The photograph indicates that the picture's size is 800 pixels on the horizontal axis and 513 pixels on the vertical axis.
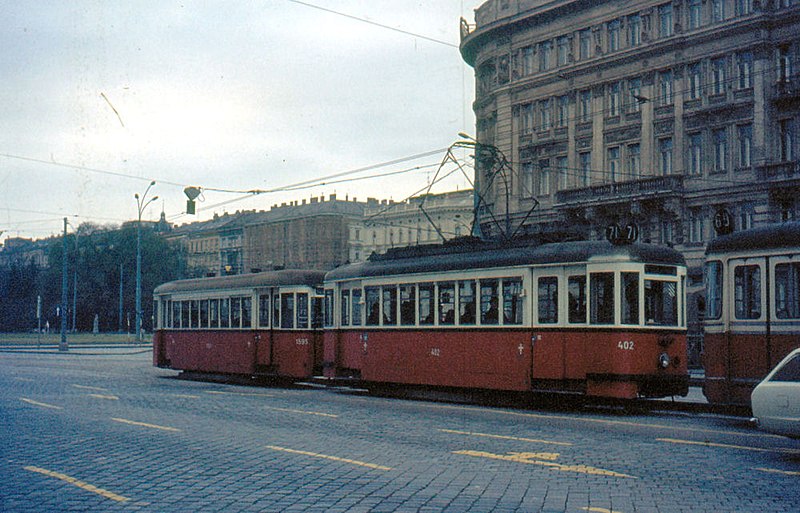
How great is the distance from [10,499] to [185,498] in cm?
146

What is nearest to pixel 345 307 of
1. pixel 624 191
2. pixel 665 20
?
pixel 624 191

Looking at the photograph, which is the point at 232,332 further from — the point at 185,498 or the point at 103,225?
the point at 103,225

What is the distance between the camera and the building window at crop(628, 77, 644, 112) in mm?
42125

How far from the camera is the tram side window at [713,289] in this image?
615 inches

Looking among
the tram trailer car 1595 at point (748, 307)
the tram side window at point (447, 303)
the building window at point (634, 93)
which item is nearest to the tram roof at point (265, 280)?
the tram side window at point (447, 303)

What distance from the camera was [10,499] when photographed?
8.23 m

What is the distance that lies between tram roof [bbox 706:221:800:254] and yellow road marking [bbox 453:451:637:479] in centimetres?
581

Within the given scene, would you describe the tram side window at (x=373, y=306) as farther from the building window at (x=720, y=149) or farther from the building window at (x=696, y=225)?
the building window at (x=720, y=149)

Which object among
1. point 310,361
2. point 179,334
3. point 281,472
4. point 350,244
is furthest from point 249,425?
point 350,244

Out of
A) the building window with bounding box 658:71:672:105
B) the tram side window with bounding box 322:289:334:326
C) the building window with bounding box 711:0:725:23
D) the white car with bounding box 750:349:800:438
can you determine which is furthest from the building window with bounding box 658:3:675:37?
the white car with bounding box 750:349:800:438

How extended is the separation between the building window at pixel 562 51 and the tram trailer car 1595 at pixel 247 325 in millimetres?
23482

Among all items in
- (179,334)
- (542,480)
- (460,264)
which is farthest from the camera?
(179,334)

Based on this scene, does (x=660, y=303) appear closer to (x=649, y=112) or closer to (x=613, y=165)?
(x=649, y=112)

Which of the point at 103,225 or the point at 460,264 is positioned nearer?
the point at 460,264
